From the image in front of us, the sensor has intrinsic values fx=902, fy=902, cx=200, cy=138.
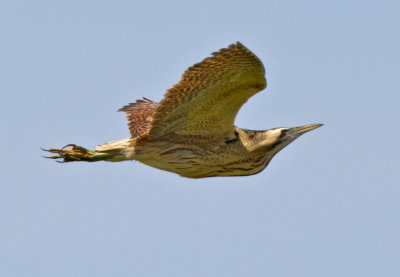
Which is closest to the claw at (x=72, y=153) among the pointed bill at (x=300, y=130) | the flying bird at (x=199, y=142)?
the flying bird at (x=199, y=142)

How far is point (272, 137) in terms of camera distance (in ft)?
25.8

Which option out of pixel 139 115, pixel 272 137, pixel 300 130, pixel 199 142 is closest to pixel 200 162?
pixel 199 142

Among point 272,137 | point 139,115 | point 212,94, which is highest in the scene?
point 139,115

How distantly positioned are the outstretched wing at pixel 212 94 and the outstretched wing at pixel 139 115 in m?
1.18

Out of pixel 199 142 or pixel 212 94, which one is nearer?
pixel 212 94

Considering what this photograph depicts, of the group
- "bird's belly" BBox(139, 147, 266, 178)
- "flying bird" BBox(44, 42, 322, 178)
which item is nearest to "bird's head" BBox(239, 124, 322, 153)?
"flying bird" BBox(44, 42, 322, 178)

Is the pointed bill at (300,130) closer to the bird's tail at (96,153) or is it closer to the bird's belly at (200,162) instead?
the bird's belly at (200,162)

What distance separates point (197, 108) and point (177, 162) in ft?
1.89

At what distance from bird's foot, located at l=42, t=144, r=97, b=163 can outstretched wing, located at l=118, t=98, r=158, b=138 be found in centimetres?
94

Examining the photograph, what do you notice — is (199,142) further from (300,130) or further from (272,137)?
(300,130)

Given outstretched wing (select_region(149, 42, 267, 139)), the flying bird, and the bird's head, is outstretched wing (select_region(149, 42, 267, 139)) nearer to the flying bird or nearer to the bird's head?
the flying bird

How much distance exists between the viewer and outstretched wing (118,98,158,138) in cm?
891

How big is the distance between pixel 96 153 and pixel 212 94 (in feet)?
4.16

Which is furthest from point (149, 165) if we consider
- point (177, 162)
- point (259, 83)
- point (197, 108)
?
point (259, 83)
